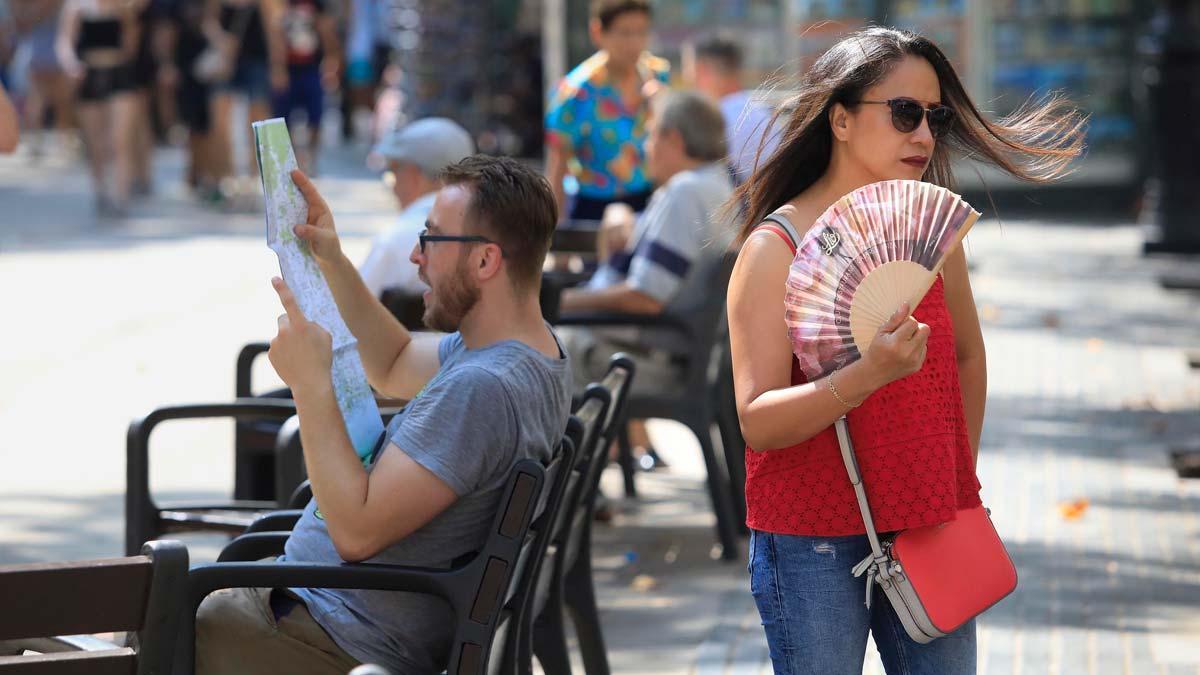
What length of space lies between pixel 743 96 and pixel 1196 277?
16.8 ft

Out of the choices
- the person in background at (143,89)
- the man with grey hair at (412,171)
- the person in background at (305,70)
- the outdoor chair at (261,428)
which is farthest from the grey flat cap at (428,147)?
the person in background at (305,70)

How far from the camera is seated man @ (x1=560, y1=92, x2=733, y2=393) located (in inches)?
250

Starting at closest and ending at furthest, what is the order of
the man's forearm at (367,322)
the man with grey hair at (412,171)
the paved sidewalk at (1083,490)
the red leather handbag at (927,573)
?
the red leather handbag at (927,573), the man's forearm at (367,322), the paved sidewalk at (1083,490), the man with grey hair at (412,171)

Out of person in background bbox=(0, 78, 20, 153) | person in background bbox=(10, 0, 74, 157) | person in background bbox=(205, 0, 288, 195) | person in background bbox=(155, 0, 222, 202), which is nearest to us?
person in background bbox=(0, 78, 20, 153)

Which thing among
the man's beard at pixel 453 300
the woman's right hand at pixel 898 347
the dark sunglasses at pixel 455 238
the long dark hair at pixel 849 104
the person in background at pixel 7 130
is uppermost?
the long dark hair at pixel 849 104

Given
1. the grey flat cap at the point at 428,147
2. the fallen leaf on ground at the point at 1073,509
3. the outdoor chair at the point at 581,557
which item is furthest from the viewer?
the fallen leaf on ground at the point at 1073,509

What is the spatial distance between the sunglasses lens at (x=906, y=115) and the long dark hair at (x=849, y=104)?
59 mm

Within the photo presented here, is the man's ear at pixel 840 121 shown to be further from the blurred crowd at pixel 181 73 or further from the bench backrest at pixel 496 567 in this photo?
the blurred crowd at pixel 181 73

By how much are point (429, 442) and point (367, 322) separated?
75 cm

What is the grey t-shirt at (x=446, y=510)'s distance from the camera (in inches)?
124

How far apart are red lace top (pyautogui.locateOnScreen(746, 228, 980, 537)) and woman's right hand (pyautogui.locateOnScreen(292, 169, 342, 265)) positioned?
1.01 meters

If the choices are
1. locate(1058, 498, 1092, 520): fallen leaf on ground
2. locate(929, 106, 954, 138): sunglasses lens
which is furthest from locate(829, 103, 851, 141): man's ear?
locate(1058, 498, 1092, 520): fallen leaf on ground

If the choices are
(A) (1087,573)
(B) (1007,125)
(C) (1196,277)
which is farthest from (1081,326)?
(B) (1007,125)

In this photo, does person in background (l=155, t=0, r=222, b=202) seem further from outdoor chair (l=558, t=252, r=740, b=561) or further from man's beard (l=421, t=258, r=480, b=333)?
man's beard (l=421, t=258, r=480, b=333)
